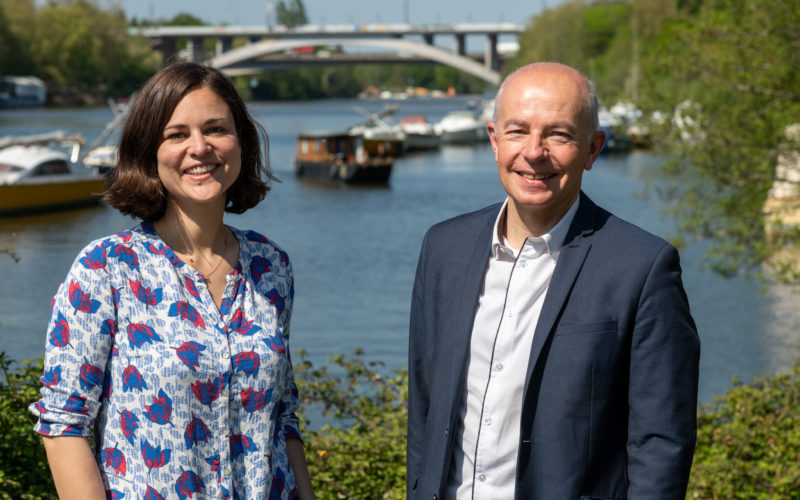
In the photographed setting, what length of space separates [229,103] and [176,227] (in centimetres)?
27

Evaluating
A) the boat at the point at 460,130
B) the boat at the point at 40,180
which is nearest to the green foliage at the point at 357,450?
the boat at the point at 40,180

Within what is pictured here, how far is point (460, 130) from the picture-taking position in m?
55.1

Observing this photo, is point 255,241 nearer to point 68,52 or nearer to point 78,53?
point 68,52

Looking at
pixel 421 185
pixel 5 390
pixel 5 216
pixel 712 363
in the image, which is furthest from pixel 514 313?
pixel 421 185

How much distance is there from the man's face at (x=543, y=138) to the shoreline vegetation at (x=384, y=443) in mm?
1805

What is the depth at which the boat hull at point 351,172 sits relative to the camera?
110ft

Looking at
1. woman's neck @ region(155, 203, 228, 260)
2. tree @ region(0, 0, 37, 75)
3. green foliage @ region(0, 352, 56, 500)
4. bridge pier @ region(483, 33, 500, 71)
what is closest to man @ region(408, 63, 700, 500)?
woman's neck @ region(155, 203, 228, 260)

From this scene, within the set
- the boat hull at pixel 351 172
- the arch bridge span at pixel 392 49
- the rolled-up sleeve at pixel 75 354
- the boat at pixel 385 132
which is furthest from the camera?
the arch bridge span at pixel 392 49

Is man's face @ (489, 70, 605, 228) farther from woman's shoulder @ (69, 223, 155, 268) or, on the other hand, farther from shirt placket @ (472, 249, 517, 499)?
woman's shoulder @ (69, 223, 155, 268)

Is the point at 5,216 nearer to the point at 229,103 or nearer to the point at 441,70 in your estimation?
the point at 229,103

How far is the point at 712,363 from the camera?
11555 millimetres

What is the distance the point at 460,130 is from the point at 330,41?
23101mm

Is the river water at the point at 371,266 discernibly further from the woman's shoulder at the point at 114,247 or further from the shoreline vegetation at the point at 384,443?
the shoreline vegetation at the point at 384,443

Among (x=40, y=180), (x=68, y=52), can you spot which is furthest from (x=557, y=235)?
(x=68, y=52)
